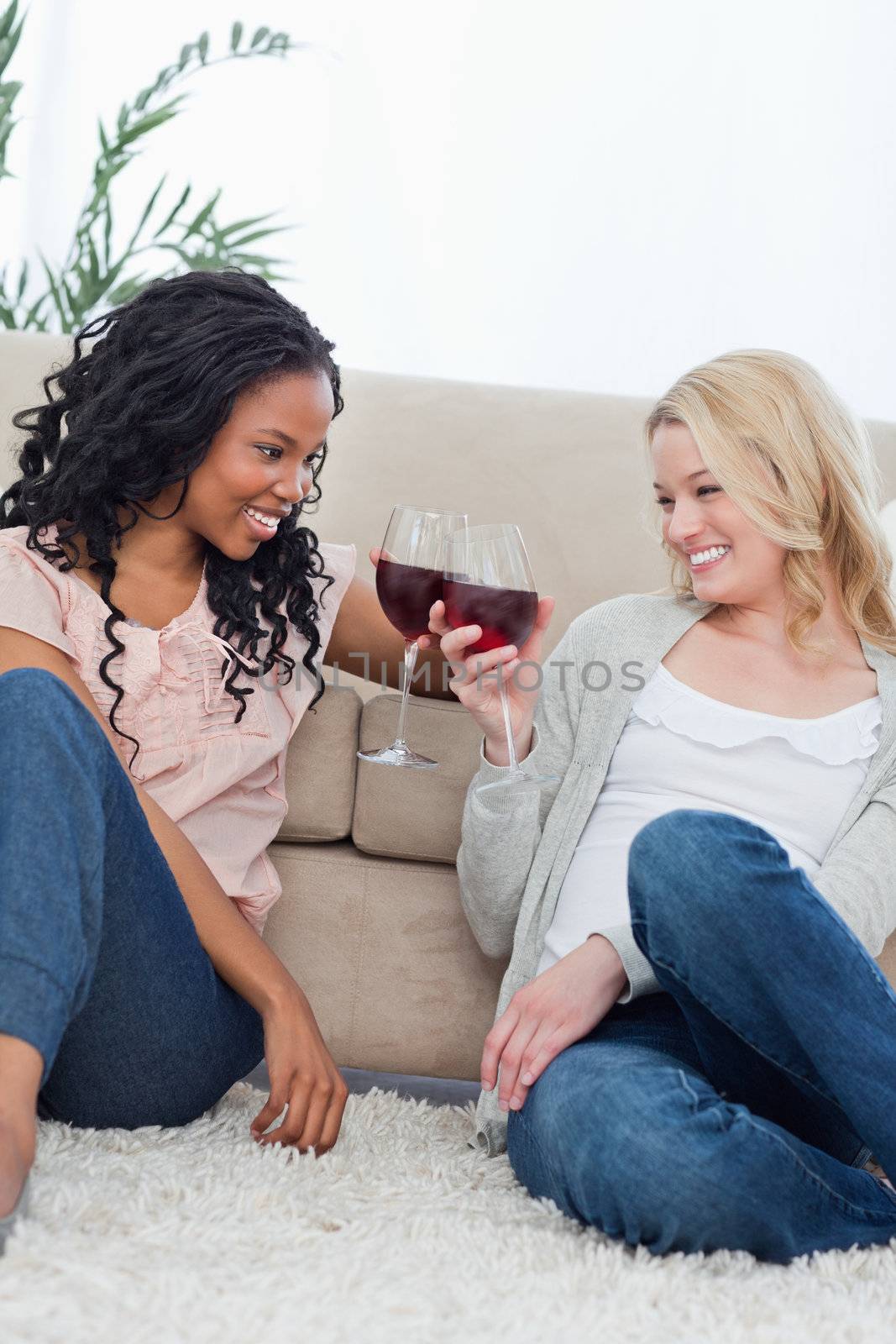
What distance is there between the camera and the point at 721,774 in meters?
1.34

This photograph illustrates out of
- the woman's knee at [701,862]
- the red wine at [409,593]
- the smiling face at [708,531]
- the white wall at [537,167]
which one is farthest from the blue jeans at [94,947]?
the white wall at [537,167]

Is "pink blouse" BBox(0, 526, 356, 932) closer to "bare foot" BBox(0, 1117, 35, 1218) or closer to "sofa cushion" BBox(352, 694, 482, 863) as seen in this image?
"sofa cushion" BBox(352, 694, 482, 863)

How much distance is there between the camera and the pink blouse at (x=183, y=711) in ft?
4.32

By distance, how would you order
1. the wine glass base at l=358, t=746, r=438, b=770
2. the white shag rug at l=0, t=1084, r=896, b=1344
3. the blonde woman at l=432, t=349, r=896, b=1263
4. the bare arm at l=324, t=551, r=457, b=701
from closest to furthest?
1. the white shag rug at l=0, t=1084, r=896, b=1344
2. the blonde woman at l=432, t=349, r=896, b=1263
3. the wine glass base at l=358, t=746, r=438, b=770
4. the bare arm at l=324, t=551, r=457, b=701

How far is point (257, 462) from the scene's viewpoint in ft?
4.37

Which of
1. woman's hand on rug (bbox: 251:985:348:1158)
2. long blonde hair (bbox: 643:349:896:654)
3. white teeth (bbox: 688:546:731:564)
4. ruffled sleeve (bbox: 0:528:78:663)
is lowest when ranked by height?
woman's hand on rug (bbox: 251:985:348:1158)

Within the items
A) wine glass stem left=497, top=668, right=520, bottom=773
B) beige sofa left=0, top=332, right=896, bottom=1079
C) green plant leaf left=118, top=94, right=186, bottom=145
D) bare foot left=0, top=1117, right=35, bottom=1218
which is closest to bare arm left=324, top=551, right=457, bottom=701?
beige sofa left=0, top=332, right=896, bottom=1079

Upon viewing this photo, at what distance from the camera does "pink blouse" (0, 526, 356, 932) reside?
1.32 m

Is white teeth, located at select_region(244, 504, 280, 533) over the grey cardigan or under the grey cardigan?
over

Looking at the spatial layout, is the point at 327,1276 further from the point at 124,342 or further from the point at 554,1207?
the point at 124,342

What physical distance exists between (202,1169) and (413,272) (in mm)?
2643

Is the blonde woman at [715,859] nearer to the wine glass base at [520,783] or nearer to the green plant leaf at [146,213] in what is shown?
the wine glass base at [520,783]

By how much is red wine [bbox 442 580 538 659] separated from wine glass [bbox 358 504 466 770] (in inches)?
1.0

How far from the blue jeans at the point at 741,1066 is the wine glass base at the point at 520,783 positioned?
0.47 feet
